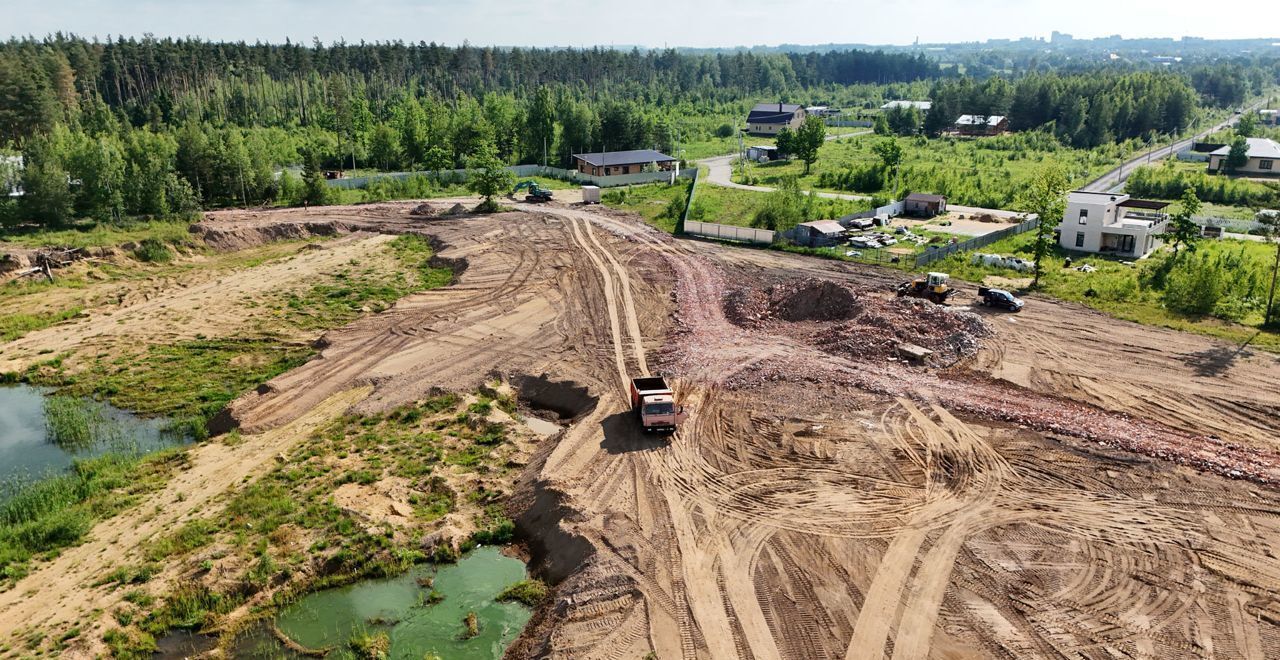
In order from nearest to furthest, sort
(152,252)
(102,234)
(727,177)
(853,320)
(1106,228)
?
(853,320) < (152,252) < (1106,228) < (102,234) < (727,177)

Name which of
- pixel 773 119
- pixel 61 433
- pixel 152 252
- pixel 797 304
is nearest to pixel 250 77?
pixel 152 252

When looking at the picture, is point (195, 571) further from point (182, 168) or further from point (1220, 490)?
point (182, 168)

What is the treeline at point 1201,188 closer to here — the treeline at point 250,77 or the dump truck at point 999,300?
the dump truck at point 999,300

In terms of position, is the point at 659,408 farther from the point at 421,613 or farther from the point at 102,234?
the point at 102,234

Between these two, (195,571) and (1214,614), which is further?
(195,571)

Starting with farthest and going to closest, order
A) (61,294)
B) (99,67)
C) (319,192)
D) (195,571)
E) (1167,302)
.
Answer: (99,67) < (319,192) < (61,294) < (1167,302) < (195,571)

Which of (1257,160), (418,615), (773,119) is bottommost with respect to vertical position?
(418,615)

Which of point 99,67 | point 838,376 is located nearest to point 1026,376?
point 838,376

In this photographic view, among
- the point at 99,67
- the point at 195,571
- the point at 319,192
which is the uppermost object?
the point at 99,67
